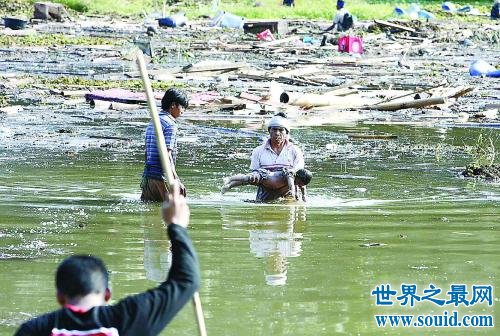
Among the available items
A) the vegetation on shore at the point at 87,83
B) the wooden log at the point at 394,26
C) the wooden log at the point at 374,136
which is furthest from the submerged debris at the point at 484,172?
the wooden log at the point at 394,26

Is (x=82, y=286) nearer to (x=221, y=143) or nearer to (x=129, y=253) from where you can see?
(x=129, y=253)

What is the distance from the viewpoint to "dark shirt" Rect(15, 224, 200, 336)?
4.38m

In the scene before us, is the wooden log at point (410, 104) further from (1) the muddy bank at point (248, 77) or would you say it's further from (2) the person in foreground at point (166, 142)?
(2) the person in foreground at point (166, 142)

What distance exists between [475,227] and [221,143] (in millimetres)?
7975

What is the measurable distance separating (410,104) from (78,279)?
62.6ft

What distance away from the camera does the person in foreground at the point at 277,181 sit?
12828 millimetres

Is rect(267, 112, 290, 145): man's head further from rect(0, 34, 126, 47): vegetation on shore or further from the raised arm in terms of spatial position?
rect(0, 34, 126, 47): vegetation on shore

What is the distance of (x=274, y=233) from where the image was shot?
11070mm

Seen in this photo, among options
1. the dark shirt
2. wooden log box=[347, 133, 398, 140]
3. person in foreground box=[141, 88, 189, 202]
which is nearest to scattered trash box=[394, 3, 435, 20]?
wooden log box=[347, 133, 398, 140]

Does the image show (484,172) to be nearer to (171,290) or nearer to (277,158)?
(277,158)

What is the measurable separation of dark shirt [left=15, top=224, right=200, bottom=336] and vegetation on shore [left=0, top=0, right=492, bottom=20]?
45.9m

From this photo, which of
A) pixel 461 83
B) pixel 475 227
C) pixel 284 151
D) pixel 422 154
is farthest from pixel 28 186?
pixel 461 83

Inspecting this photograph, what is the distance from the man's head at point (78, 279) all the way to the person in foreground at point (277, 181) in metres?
8.39

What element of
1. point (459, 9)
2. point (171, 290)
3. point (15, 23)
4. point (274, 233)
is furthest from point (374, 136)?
point (459, 9)
